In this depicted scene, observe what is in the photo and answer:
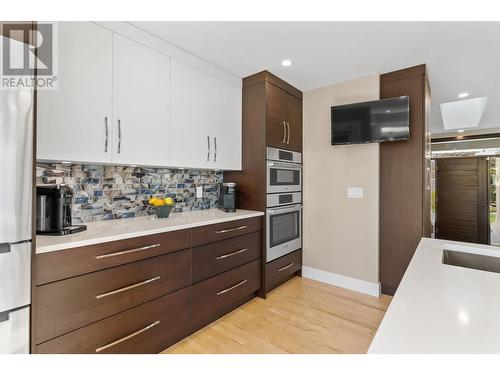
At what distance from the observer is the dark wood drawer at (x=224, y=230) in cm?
188

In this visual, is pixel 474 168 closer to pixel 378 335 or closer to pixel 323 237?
pixel 323 237

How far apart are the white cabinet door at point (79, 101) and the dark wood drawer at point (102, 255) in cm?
60

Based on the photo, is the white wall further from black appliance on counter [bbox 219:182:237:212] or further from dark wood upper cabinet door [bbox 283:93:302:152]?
black appliance on counter [bbox 219:182:237:212]

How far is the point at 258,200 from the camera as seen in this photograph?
2607mm

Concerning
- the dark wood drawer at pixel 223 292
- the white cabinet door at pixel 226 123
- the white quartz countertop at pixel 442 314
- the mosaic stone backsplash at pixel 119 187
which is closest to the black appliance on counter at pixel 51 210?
the mosaic stone backsplash at pixel 119 187

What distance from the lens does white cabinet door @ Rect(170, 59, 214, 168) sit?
2105mm

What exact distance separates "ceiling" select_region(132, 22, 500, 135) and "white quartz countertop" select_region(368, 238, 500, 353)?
5.81ft

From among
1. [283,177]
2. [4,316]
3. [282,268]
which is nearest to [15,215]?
[4,316]

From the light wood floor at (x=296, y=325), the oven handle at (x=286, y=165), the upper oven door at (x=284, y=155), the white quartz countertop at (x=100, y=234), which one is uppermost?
the upper oven door at (x=284, y=155)

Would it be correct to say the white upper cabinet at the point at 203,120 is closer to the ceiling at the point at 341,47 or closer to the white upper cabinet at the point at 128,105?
the white upper cabinet at the point at 128,105

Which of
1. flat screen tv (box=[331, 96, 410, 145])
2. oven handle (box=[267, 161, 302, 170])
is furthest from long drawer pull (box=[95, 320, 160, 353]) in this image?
flat screen tv (box=[331, 96, 410, 145])

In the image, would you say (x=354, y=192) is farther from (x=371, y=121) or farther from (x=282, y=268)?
(x=282, y=268)
